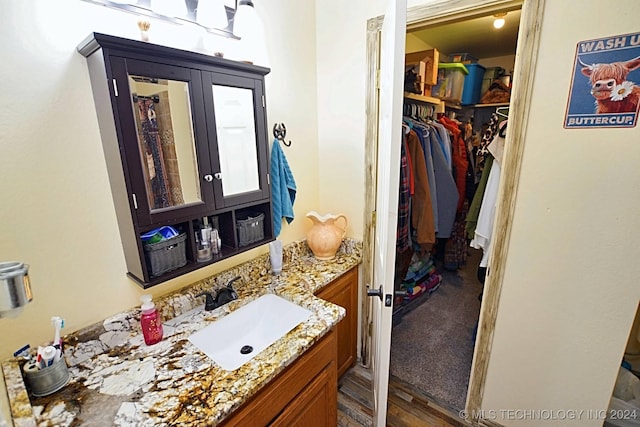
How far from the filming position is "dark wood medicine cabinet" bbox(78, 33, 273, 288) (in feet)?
2.86

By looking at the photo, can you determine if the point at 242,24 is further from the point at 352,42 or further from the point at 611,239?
the point at 611,239

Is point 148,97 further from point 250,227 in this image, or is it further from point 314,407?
point 314,407

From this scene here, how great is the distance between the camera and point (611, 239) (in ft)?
3.54

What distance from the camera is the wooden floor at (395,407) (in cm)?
156

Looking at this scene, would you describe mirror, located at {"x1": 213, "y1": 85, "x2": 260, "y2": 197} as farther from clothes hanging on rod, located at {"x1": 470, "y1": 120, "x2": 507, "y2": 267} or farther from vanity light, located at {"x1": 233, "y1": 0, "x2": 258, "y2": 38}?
clothes hanging on rod, located at {"x1": 470, "y1": 120, "x2": 507, "y2": 267}

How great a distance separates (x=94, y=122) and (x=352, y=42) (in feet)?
4.30

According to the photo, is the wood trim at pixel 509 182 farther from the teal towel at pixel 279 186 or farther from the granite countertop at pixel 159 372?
the teal towel at pixel 279 186

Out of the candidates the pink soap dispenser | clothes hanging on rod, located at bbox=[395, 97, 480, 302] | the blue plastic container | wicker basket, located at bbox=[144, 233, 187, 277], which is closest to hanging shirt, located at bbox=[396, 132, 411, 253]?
clothes hanging on rod, located at bbox=[395, 97, 480, 302]

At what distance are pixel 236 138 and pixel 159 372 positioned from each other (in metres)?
0.91

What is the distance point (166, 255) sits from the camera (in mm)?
1024

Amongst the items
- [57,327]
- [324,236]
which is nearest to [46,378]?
[57,327]

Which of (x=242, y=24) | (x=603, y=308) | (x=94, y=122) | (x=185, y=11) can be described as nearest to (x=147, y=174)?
(x=94, y=122)

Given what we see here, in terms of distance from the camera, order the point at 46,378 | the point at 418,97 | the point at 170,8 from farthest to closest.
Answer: the point at 418,97
the point at 170,8
the point at 46,378

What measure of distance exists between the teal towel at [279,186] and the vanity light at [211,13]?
0.57 meters
